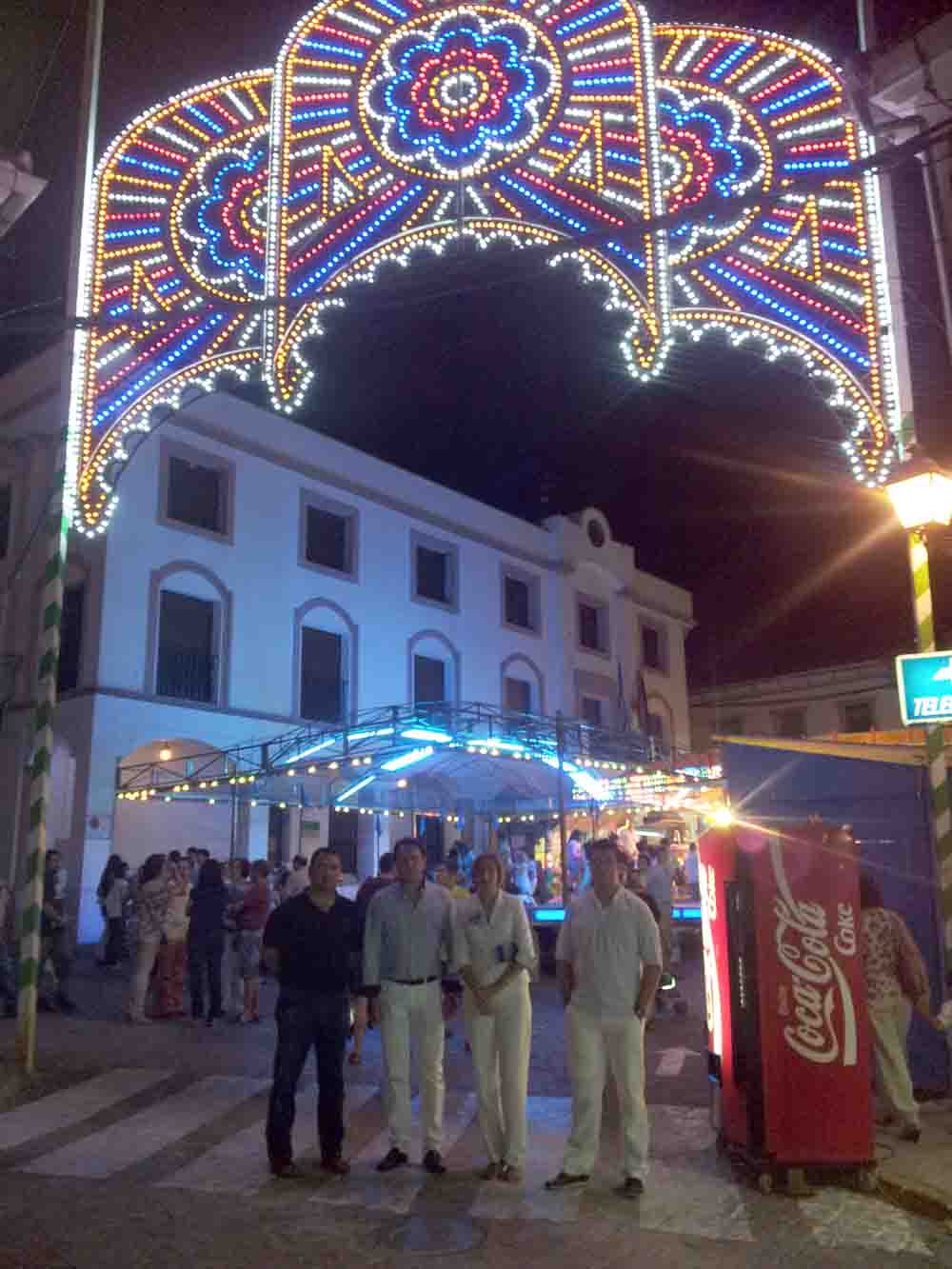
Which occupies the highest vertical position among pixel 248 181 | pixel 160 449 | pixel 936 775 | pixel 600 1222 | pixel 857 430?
pixel 160 449

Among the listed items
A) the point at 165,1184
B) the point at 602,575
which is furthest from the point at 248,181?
the point at 602,575

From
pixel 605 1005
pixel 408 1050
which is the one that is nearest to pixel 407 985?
pixel 408 1050

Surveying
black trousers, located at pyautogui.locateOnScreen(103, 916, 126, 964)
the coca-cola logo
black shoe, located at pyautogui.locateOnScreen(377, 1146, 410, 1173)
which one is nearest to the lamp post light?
the coca-cola logo

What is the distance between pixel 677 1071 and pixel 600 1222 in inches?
154

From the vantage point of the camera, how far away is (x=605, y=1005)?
19.7 ft

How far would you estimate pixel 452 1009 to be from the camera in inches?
269

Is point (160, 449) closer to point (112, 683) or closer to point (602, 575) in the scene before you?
point (112, 683)

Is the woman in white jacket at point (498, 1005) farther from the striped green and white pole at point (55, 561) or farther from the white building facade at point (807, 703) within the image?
the white building facade at point (807, 703)

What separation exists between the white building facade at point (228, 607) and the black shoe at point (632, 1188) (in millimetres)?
14737

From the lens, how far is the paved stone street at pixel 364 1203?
4895 millimetres

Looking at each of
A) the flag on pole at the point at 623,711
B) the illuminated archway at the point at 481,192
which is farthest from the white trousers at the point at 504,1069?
the flag on pole at the point at 623,711

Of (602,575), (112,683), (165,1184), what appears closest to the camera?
(165,1184)

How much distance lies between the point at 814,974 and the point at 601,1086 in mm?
1318

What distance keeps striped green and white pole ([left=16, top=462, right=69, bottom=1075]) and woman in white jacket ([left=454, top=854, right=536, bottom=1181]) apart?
13.9ft
